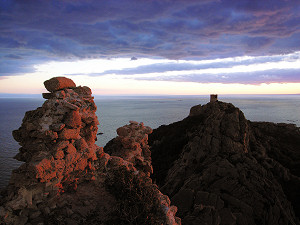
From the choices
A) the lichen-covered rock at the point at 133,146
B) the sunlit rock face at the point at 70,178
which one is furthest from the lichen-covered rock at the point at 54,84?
the lichen-covered rock at the point at 133,146

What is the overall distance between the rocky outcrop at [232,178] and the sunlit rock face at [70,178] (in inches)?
515

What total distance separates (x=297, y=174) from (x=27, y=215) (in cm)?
3905

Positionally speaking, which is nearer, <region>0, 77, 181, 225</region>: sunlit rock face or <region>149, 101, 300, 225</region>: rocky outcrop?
<region>0, 77, 181, 225</region>: sunlit rock face

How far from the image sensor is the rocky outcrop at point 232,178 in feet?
79.0

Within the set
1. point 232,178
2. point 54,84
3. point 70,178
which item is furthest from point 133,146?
point 232,178

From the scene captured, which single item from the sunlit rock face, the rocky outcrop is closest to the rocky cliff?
the sunlit rock face

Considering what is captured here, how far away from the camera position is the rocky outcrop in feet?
79.0

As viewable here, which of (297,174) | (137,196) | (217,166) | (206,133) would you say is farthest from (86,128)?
(297,174)

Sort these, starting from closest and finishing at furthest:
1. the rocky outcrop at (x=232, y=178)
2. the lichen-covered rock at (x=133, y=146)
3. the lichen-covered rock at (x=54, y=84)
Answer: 1. the lichen-covered rock at (x=54, y=84)
2. the lichen-covered rock at (x=133, y=146)
3. the rocky outcrop at (x=232, y=178)

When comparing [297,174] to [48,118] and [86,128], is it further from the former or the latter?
[48,118]

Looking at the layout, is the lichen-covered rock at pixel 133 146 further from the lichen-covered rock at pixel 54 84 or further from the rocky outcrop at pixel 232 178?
the rocky outcrop at pixel 232 178

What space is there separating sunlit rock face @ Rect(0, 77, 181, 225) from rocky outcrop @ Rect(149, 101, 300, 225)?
42.9ft

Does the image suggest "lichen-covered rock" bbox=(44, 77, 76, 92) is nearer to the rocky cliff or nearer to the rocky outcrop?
the rocky cliff

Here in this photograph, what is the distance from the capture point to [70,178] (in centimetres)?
1069
